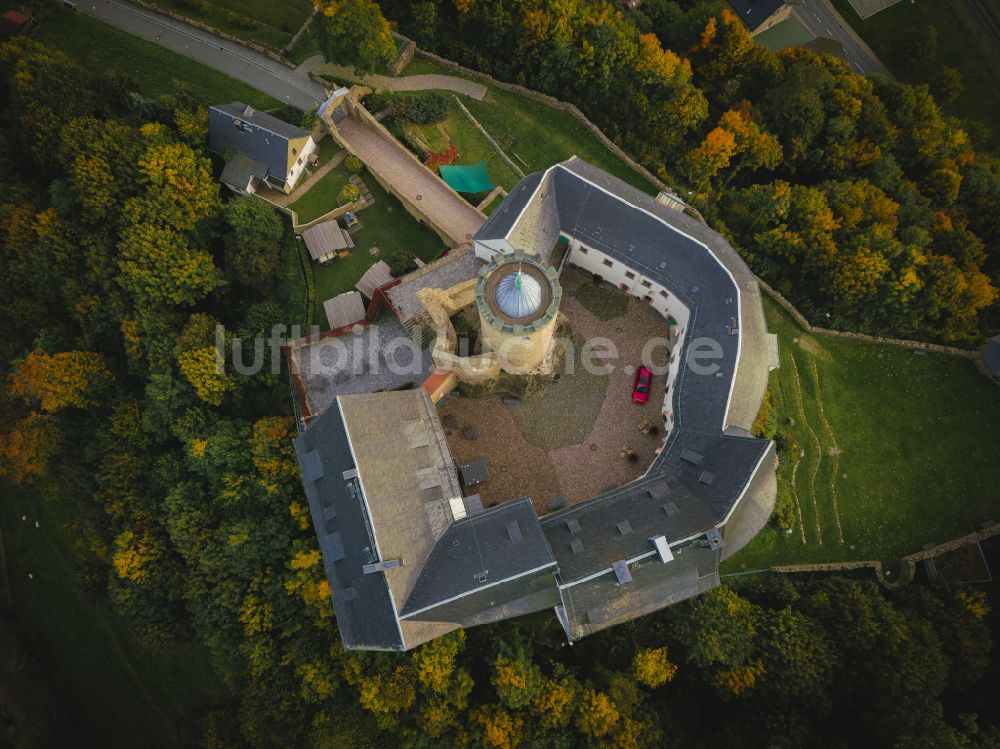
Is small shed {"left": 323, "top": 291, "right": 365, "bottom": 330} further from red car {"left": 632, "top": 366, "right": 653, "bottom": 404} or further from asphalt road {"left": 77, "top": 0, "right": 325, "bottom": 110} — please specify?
red car {"left": 632, "top": 366, "right": 653, "bottom": 404}

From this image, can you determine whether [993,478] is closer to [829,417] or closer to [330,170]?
[829,417]

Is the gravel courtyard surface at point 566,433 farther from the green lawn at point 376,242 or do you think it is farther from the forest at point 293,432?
the green lawn at point 376,242

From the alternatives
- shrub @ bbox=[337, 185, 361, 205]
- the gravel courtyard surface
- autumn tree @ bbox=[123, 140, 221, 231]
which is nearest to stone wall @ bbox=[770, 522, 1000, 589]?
the gravel courtyard surface

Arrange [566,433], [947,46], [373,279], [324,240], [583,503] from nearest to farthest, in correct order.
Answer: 1. [583,503]
2. [566,433]
3. [373,279]
4. [324,240]
5. [947,46]

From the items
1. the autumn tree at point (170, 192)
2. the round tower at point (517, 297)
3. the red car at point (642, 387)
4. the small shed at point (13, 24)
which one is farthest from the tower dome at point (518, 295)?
the small shed at point (13, 24)

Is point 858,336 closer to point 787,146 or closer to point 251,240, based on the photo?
point 787,146

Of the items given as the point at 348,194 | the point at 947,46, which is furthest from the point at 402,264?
the point at 947,46
